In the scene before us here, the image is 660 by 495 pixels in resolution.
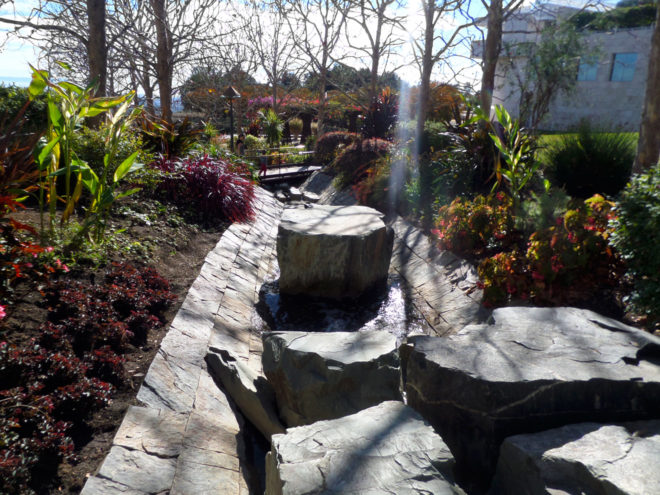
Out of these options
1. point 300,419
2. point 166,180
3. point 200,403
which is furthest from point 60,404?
point 166,180

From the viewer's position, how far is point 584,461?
2182 mm

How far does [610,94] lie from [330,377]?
25181mm

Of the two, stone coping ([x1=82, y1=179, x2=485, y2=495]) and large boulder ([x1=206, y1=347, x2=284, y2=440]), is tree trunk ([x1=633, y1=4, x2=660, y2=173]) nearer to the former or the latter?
stone coping ([x1=82, y1=179, x2=485, y2=495])

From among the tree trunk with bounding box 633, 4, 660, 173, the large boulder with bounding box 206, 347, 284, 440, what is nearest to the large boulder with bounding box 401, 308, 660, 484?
the large boulder with bounding box 206, 347, 284, 440

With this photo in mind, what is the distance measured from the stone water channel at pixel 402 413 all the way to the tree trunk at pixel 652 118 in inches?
166

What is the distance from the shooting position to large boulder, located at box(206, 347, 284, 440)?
3279 mm

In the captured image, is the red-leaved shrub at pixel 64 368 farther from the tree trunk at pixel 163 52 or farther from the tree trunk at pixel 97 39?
the tree trunk at pixel 163 52

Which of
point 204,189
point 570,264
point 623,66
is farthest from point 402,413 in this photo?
point 623,66

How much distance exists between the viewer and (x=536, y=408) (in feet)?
8.82

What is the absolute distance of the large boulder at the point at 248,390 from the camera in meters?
3.28

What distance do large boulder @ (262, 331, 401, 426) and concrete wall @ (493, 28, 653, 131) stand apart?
66.6 ft

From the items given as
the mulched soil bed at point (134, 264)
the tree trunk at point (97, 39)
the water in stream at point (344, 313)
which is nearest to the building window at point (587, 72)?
the water in stream at point (344, 313)

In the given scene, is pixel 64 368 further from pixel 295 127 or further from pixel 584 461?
pixel 295 127

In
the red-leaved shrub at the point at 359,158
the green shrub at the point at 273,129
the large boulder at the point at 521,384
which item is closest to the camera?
the large boulder at the point at 521,384
